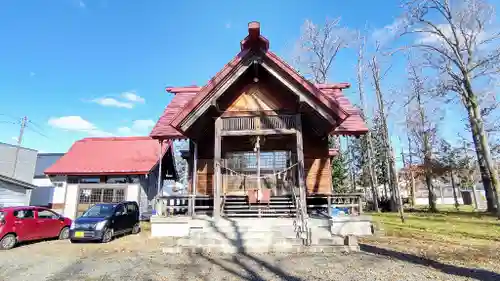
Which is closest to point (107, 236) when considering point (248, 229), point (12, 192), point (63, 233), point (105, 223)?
point (105, 223)

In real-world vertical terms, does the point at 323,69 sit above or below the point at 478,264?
above

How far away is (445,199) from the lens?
40.9 m

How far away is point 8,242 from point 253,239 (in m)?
9.33

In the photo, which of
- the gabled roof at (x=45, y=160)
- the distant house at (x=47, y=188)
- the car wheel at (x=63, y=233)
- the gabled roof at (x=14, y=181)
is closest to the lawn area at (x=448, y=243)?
the car wheel at (x=63, y=233)

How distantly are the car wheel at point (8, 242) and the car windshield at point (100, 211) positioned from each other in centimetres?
241

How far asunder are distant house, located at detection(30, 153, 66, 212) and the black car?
10.0 metres

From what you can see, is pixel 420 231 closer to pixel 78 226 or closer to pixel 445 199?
pixel 78 226

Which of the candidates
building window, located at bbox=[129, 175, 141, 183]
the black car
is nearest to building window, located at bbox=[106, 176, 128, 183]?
building window, located at bbox=[129, 175, 141, 183]

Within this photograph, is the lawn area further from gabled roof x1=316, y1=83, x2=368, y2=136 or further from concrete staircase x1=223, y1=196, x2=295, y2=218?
gabled roof x1=316, y1=83, x2=368, y2=136

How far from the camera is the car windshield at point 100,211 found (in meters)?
12.0

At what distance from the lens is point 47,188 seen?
28812mm

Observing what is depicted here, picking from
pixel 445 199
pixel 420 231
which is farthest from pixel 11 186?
pixel 445 199

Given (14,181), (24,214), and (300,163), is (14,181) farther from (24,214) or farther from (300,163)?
(300,163)

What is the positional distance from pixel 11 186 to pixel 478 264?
73.6 feet
